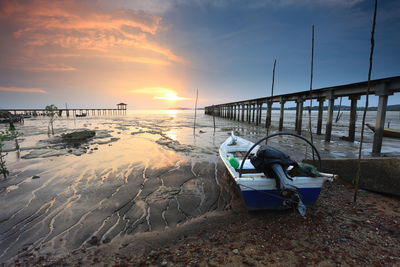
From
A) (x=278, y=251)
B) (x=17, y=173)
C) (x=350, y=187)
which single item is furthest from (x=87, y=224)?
(x=350, y=187)

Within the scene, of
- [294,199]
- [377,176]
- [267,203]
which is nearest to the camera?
[294,199]

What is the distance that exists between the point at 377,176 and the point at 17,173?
12.2 meters

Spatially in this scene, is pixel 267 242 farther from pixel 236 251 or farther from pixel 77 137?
pixel 77 137

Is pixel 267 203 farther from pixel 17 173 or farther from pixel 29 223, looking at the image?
pixel 17 173

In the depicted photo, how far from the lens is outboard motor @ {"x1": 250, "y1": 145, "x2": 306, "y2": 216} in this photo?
332 centimetres

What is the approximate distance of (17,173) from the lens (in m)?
7.06

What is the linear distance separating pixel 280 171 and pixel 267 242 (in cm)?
131

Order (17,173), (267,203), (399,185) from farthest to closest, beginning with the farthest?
(17,173) → (399,185) → (267,203)

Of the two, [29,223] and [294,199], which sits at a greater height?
[294,199]

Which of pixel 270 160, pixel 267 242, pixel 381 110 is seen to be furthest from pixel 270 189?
pixel 381 110

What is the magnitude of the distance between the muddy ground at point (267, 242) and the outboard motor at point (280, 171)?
0.56 m

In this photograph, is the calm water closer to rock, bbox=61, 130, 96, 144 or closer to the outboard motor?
the outboard motor

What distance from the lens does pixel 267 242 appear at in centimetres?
307

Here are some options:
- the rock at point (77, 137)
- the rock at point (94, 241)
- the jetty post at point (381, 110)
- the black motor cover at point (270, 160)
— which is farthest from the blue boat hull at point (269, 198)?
the rock at point (77, 137)
